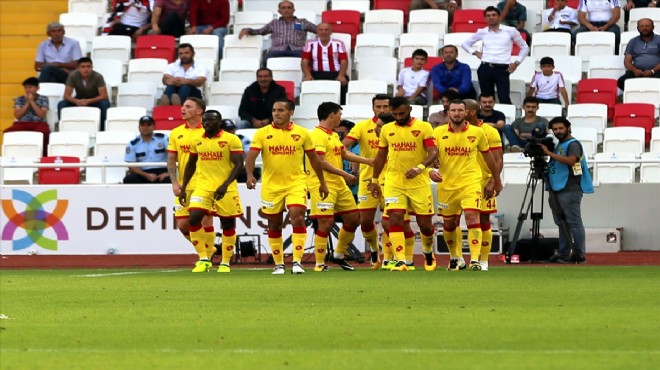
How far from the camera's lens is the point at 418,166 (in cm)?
1747

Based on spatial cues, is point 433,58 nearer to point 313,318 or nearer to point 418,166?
point 418,166

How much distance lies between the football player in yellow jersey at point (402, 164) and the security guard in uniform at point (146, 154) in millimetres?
6554

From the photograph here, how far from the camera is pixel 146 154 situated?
23625 millimetres

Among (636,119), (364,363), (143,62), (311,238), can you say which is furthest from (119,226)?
(364,363)

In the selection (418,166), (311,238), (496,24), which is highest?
(496,24)

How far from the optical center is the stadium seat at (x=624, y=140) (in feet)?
77.3

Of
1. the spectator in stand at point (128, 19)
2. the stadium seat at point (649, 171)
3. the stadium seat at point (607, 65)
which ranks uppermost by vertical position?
the spectator in stand at point (128, 19)

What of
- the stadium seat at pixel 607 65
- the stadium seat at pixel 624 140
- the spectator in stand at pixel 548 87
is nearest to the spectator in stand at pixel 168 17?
the spectator in stand at pixel 548 87

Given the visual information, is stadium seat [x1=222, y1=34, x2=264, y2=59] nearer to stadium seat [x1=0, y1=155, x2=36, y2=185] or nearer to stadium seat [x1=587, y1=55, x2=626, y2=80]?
stadium seat [x1=0, y1=155, x2=36, y2=185]

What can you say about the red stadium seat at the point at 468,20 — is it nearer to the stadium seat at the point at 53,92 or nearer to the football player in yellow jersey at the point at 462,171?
the stadium seat at the point at 53,92

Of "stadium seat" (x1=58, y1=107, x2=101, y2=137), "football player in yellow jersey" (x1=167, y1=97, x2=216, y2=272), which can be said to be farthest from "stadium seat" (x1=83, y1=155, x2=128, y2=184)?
"football player in yellow jersey" (x1=167, y1=97, x2=216, y2=272)

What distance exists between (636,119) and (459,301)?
40.5 feet

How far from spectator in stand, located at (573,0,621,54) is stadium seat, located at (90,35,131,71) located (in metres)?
8.27

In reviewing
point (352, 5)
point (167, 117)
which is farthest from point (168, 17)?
point (167, 117)
